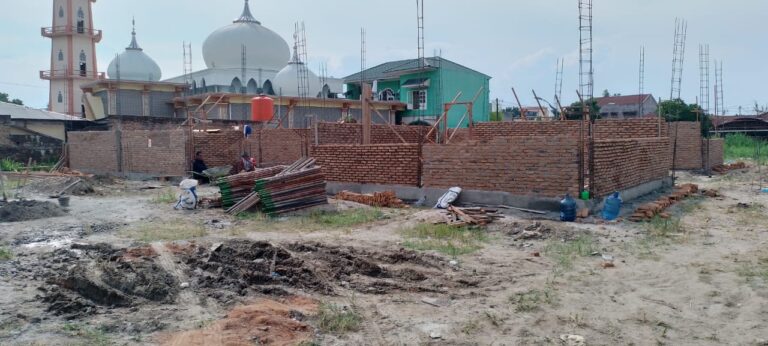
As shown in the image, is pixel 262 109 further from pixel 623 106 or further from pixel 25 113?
pixel 623 106

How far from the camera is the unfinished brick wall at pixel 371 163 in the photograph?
13359mm

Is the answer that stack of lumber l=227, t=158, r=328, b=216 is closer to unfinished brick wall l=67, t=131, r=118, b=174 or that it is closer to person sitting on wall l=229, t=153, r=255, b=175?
person sitting on wall l=229, t=153, r=255, b=175

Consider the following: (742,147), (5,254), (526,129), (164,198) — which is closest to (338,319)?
(5,254)

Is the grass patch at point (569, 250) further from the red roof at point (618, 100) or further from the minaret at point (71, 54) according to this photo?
the red roof at point (618, 100)

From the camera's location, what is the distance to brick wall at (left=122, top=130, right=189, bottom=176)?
2042 cm

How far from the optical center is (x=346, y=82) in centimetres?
4556

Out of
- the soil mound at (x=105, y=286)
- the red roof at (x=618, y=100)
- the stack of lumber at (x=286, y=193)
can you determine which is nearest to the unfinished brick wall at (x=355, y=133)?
the stack of lumber at (x=286, y=193)

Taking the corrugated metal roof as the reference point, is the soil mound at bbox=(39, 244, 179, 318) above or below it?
below

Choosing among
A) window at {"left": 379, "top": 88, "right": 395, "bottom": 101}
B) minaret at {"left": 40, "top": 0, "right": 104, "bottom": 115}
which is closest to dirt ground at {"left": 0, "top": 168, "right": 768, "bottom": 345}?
window at {"left": 379, "top": 88, "right": 395, "bottom": 101}

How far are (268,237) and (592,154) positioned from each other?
6.07 metres

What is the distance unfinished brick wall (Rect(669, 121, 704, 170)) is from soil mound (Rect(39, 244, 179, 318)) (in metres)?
19.9

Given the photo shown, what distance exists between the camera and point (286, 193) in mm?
12016

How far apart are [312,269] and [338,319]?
67.2 inches

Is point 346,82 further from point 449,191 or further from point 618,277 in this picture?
point 618,277
